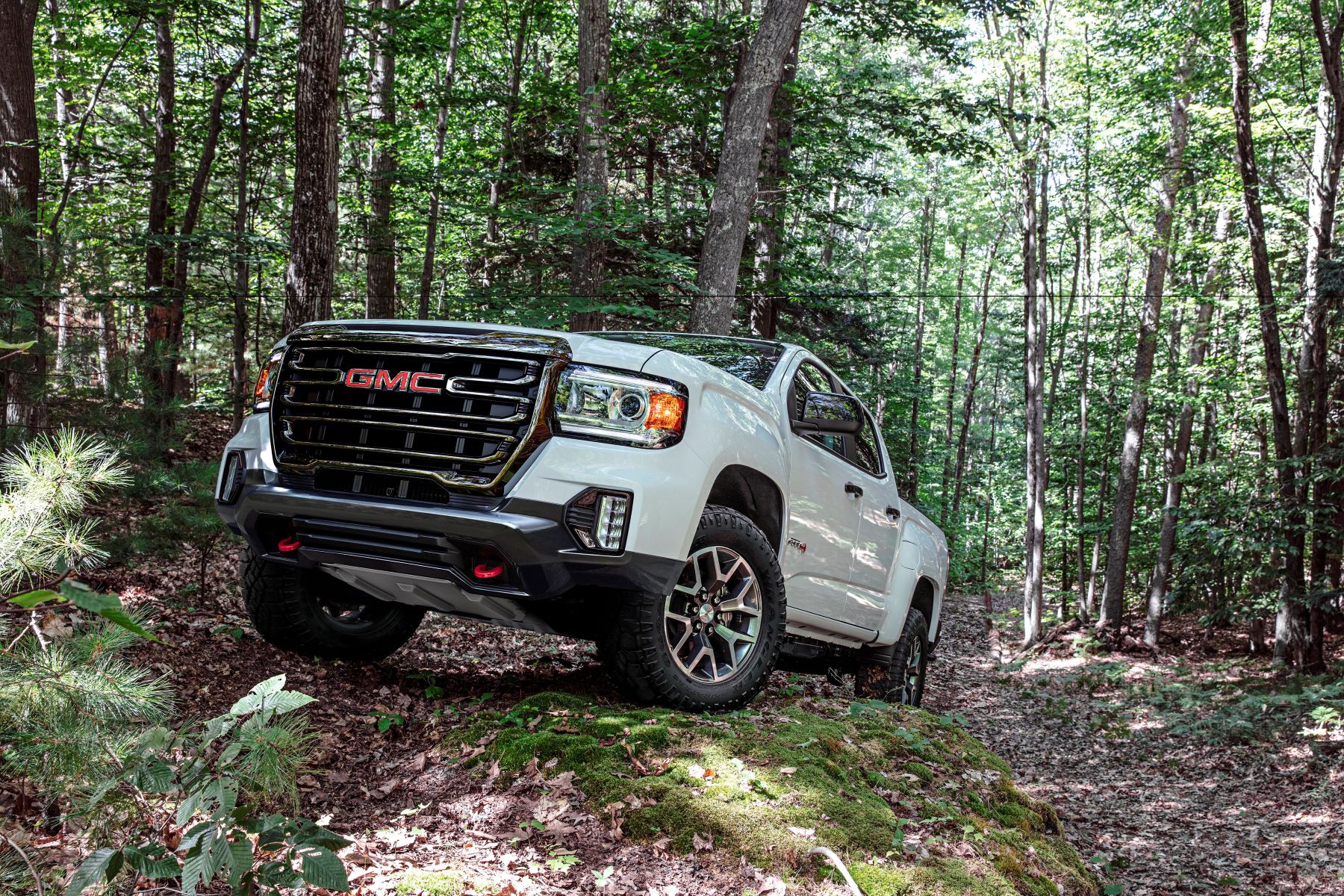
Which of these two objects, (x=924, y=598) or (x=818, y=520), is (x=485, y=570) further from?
(x=924, y=598)

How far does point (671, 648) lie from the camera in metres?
4.21

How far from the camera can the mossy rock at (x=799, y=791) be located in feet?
10.8

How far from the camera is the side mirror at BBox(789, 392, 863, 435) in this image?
495 cm

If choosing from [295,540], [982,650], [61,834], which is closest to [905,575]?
[295,540]

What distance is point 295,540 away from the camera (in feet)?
13.7

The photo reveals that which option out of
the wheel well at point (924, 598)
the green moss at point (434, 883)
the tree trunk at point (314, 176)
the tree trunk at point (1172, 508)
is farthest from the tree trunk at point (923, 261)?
the green moss at point (434, 883)

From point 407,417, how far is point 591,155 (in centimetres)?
806

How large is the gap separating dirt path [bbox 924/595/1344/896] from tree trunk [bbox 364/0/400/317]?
965 centimetres

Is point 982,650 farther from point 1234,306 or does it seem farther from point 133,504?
point 133,504

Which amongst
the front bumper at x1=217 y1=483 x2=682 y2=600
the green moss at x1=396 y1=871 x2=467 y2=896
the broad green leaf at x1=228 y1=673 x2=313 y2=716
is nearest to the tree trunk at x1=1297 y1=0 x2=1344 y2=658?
the front bumper at x1=217 y1=483 x2=682 y2=600

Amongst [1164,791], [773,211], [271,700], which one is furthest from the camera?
[773,211]

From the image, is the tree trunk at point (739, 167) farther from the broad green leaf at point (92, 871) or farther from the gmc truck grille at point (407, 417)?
the broad green leaf at point (92, 871)

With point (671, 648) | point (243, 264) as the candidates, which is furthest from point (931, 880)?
point (243, 264)

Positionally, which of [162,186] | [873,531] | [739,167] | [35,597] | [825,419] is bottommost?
[873,531]
